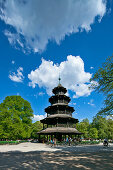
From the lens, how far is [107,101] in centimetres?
1412

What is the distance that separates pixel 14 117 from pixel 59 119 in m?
11.6

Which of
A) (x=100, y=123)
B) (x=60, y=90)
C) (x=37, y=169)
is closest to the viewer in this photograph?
(x=37, y=169)

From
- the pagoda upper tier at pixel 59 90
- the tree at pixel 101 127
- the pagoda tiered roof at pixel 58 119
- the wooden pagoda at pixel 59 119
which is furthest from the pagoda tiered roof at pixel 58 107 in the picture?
the tree at pixel 101 127

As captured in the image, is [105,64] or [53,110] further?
[53,110]

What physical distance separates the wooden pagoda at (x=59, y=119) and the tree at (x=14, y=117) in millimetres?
6080

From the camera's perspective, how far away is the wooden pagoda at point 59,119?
25609mm

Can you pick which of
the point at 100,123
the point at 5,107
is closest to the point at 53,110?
the point at 5,107

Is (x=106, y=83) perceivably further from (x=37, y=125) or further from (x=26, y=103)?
(x=37, y=125)

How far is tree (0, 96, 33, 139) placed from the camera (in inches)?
1033

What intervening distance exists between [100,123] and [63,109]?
31141 millimetres

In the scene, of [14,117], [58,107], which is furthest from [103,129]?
[14,117]

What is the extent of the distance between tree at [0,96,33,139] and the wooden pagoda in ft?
19.9

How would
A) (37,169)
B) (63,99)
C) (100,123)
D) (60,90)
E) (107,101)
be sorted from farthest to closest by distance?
(100,123) → (60,90) → (63,99) → (107,101) → (37,169)

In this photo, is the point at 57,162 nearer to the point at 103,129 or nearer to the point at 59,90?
the point at 59,90
